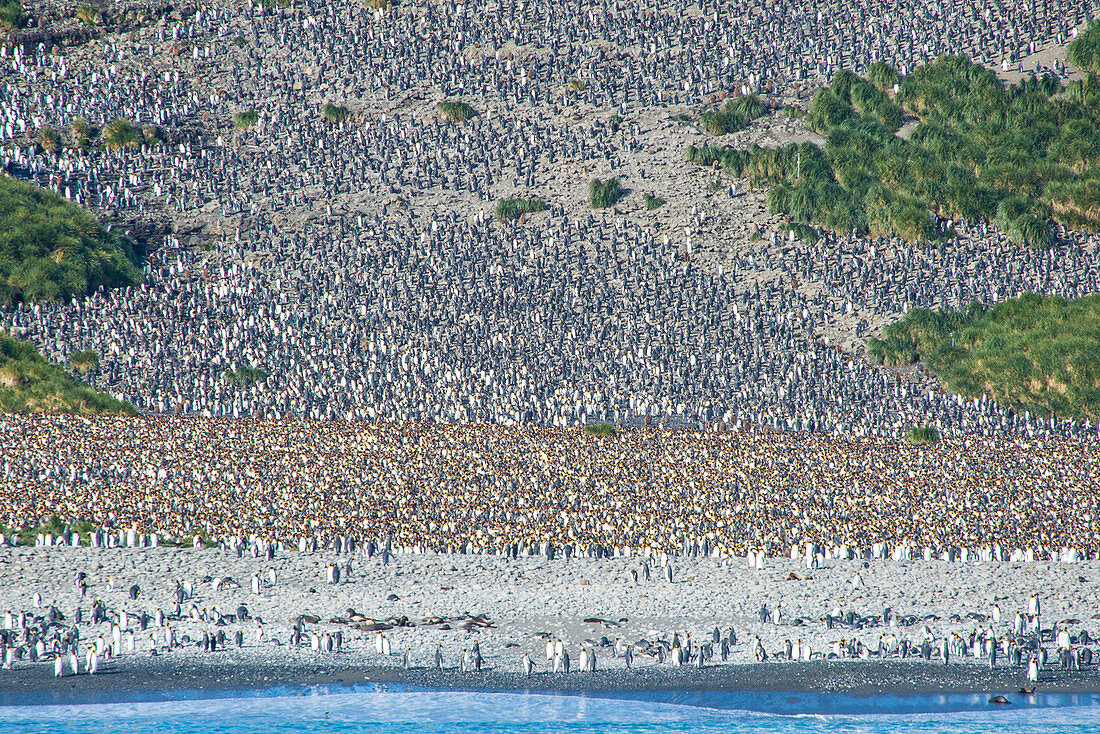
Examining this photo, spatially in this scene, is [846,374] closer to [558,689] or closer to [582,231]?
[582,231]

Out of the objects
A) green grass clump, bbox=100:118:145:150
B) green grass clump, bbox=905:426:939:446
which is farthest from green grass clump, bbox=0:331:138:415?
green grass clump, bbox=905:426:939:446

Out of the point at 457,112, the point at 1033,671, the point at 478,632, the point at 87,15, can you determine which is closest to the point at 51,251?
the point at 457,112

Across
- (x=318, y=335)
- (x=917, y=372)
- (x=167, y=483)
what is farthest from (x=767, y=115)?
(x=167, y=483)

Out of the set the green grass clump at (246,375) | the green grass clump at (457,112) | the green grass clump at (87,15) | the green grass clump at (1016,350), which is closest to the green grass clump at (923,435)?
the green grass clump at (1016,350)

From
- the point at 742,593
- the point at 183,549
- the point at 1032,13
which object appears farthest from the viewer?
the point at 1032,13

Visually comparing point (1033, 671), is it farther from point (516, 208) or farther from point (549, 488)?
point (516, 208)

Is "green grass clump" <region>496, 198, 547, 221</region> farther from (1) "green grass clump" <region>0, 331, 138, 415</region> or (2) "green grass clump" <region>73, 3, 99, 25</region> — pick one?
(2) "green grass clump" <region>73, 3, 99, 25</region>
